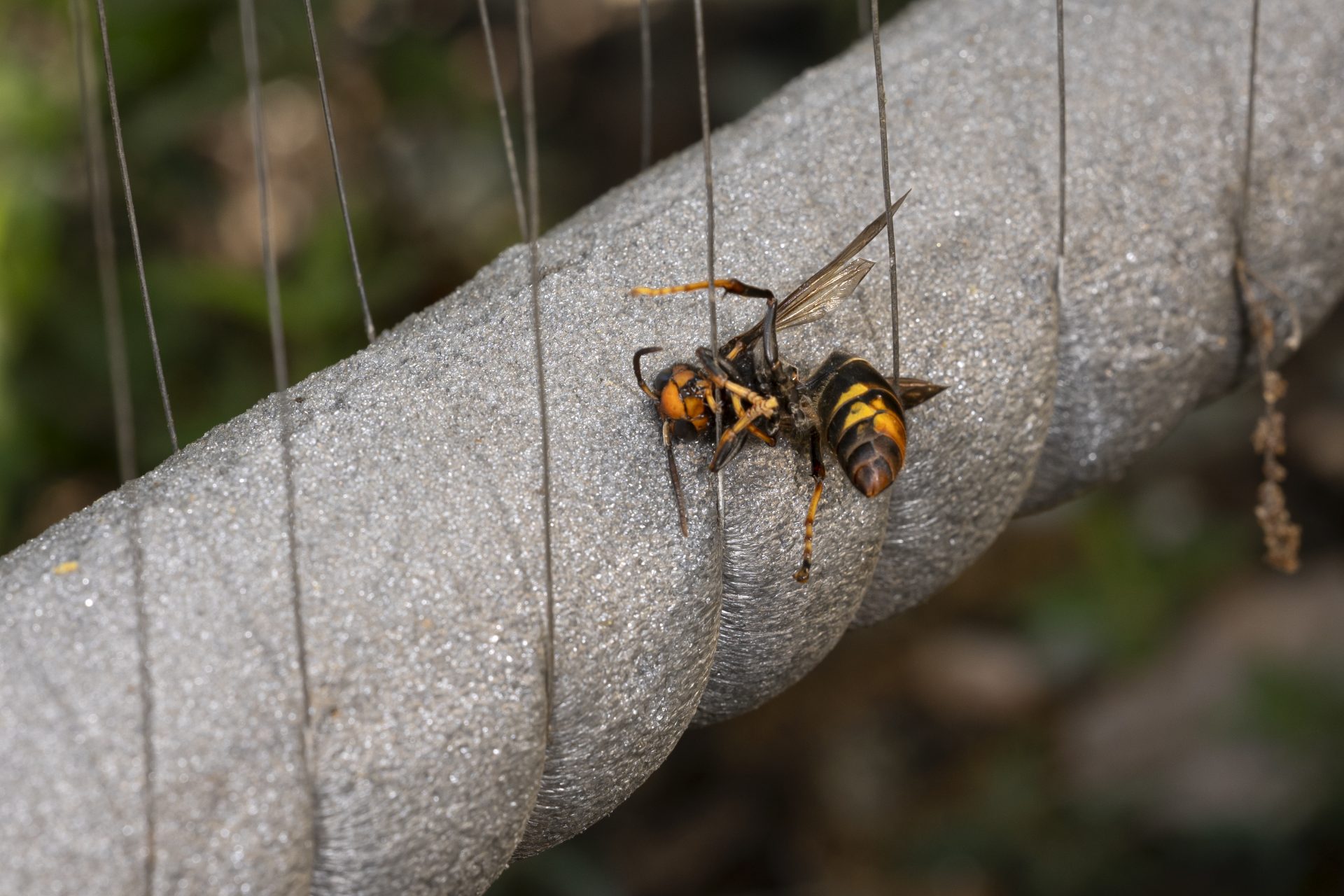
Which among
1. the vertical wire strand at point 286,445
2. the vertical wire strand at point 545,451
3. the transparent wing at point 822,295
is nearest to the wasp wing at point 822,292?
the transparent wing at point 822,295

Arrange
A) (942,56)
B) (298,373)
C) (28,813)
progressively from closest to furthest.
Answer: (28,813), (942,56), (298,373)

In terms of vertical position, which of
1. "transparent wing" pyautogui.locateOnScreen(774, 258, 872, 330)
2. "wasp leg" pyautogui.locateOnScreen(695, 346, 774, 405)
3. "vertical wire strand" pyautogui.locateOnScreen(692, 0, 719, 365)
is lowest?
"wasp leg" pyautogui.locateOnScreen(695, 346, 774, 405)

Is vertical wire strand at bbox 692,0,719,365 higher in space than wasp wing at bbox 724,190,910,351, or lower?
higher

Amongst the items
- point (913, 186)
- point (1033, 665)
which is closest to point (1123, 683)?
point (1033, 665)

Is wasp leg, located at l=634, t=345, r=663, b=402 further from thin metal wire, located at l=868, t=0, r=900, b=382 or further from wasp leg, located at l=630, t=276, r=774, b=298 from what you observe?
thin metal wire, located at l=868, t=0, r=900, b=382

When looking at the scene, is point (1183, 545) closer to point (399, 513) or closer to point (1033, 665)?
point (1033, 665)

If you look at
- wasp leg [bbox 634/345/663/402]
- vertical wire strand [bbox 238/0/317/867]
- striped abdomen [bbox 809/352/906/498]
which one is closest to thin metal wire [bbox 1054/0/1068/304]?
striped abdomen [bbox 809/352/906/498]

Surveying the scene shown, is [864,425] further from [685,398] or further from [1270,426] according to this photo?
[1270,426]

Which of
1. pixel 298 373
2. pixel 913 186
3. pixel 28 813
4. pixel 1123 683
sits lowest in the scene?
pixel 1123 683
